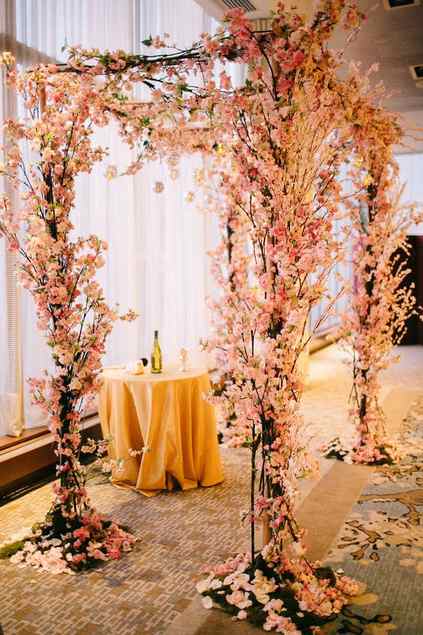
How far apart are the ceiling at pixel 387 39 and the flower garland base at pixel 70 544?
12.3 ft

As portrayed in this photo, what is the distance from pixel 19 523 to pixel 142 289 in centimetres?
260

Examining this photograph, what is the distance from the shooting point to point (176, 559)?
317cm

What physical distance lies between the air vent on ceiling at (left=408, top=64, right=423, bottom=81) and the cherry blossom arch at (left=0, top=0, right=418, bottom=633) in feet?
16.4

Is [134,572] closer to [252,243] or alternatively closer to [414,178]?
[252,243]

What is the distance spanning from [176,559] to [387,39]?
569 centimetres

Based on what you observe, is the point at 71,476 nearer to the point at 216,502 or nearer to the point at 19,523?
the point at 19,523

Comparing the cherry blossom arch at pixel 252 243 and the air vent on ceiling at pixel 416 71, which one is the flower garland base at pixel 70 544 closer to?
the cherry blossom arch at pixel 252 243

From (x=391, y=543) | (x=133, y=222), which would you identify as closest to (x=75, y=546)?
(x=391, y=543)

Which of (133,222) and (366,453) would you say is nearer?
(366,453)

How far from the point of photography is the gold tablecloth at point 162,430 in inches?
160

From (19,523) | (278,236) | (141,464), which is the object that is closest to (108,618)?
(19,523)

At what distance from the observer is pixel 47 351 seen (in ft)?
15.0

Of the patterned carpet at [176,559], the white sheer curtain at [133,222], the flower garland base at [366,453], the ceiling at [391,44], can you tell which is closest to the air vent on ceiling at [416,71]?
the ceiling at [391,44]

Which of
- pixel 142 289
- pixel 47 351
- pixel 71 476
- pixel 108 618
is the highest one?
pixel 142 289
